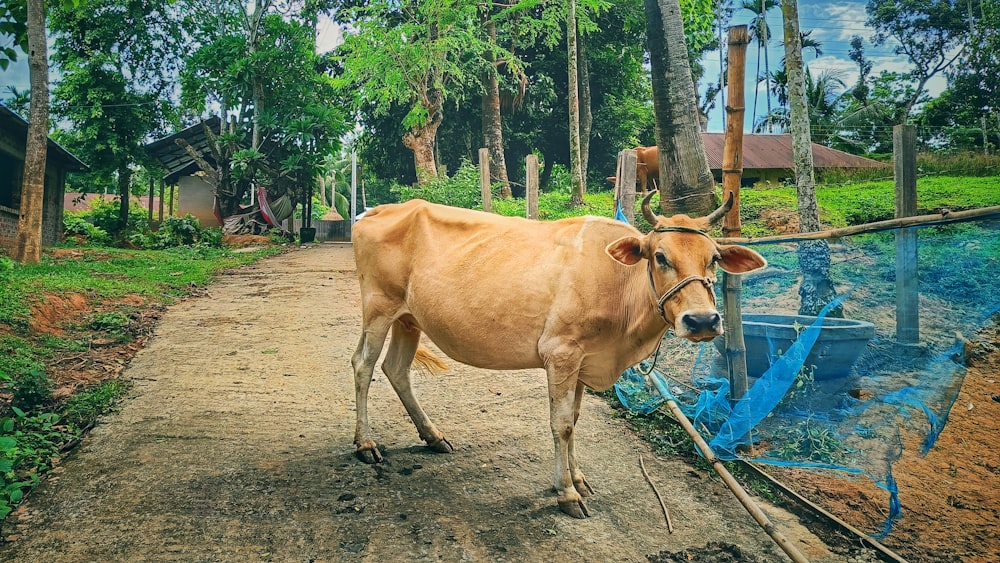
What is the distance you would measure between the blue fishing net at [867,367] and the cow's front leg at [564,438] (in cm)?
66

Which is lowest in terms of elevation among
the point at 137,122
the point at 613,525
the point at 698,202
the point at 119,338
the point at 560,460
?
the point at 613,525

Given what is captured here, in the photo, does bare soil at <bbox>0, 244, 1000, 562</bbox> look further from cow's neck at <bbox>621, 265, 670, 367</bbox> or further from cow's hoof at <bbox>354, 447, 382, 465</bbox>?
cow's neck at <bbox>621, 265, 670, 367</bbox>

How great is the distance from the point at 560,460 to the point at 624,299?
1.04 meters

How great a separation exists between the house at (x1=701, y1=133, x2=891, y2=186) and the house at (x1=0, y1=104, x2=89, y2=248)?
845 inches

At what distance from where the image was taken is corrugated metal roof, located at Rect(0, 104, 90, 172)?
50.1ft

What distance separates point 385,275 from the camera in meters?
4.38

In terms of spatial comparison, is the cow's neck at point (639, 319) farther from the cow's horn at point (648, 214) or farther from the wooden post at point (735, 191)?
the wooden post at point (735, 191)

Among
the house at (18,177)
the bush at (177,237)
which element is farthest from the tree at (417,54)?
the house at (18,177)

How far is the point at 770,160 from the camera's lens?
81.3 feet

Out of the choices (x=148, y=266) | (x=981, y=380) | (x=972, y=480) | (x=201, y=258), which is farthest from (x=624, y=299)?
(x=201, y=258)

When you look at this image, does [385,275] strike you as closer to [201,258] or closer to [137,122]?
[201,258]

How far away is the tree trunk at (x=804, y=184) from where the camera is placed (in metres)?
4.97

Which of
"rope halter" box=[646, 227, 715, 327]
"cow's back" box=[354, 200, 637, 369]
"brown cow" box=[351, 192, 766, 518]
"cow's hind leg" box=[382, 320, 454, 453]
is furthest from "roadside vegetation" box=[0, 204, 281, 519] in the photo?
"rope halter" box=[646, 227, 715, 327]

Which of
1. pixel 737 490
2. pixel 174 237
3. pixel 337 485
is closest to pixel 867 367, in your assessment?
pixel 737 490
